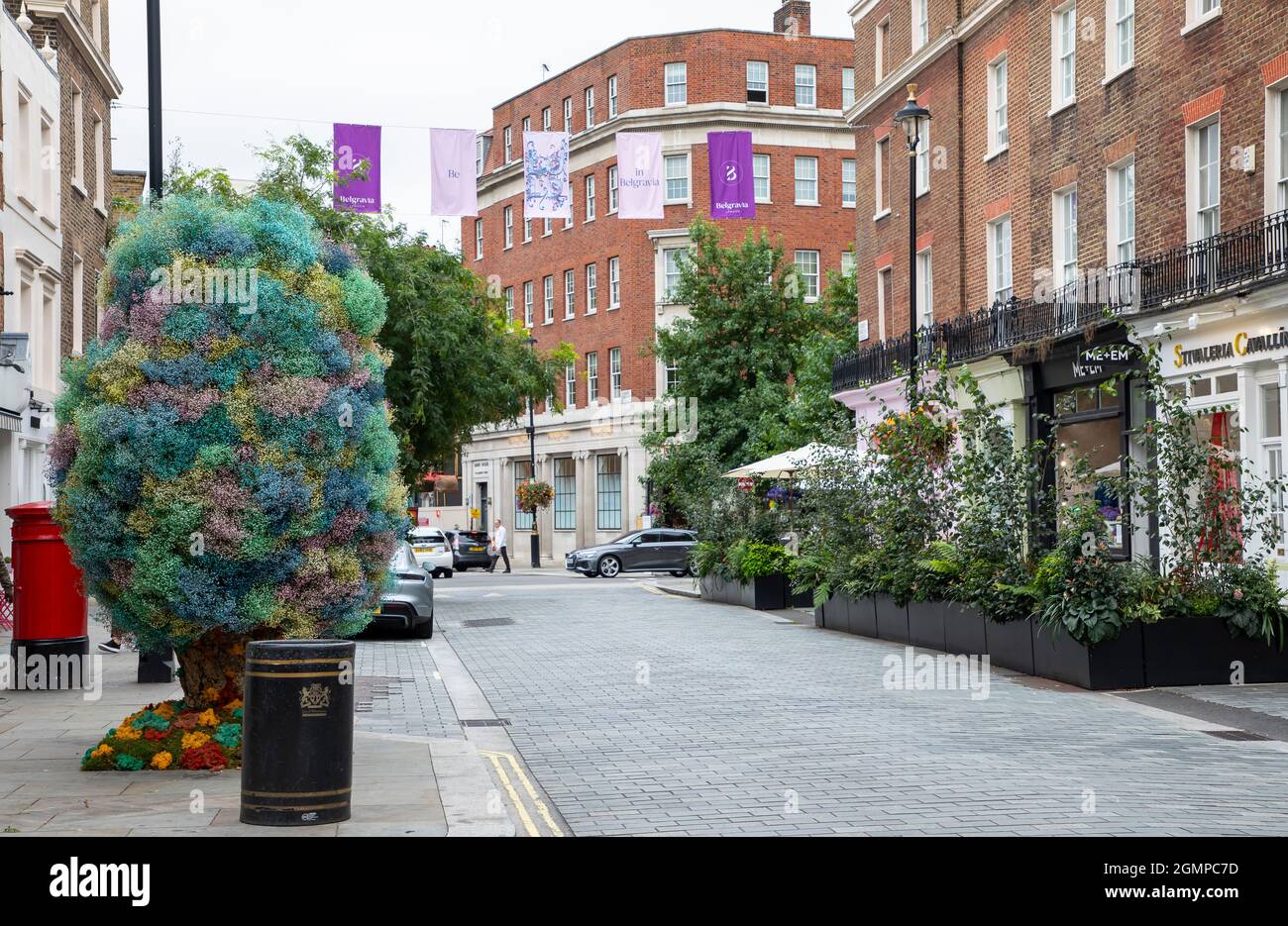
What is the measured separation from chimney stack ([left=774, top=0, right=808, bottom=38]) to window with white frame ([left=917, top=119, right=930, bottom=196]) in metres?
26.9

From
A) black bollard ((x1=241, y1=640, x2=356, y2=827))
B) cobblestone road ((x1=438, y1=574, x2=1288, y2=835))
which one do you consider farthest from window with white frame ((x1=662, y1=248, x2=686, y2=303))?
black bollard ((x1=241, y1=640, x2=356, y2=827))

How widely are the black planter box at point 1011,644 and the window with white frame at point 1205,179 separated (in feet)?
27.2

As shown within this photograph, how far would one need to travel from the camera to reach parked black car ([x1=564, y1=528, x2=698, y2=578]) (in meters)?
43.2

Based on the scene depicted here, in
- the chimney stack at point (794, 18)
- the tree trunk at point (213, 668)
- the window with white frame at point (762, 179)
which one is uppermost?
the chimney stack at point (794, 18)

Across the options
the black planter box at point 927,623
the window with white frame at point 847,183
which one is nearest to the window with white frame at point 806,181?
the window with white frame at point 847,183

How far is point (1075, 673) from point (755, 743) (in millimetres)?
4717

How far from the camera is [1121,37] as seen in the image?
2406 centimetres

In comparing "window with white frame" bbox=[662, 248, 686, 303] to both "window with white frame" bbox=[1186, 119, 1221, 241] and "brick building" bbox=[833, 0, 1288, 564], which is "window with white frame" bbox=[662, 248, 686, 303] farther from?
"window with white frame" bbox=[1186, 119, 1221, 241]

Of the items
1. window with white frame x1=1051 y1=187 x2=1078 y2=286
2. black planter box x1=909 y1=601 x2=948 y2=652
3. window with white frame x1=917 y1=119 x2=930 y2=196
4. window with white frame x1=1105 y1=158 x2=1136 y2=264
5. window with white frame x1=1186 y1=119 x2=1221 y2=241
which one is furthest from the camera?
window with white frame x1=917 y1=119 x2=930 y2=196

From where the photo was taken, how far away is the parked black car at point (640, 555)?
43219 mm

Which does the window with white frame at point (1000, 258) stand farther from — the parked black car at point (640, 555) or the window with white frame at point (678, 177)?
the window with white frame at point (678, 177)

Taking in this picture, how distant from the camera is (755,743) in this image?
10.5m

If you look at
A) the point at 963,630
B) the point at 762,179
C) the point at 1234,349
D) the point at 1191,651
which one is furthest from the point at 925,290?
the point at 762,179
